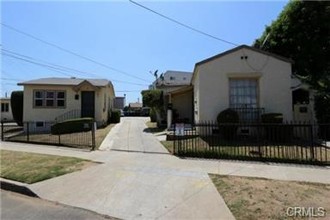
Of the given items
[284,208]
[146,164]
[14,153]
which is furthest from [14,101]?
[284,208]

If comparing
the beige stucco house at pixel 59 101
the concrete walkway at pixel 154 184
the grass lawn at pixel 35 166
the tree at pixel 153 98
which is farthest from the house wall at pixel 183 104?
the grass lawn at pixel 35 166

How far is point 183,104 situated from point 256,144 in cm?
1114

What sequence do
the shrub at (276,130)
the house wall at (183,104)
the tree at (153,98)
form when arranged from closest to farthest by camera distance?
1. the shrub at (276,130)
2. the tree at (153,98)
3. the house wall at (183,104)

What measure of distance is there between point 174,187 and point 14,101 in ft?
68.0

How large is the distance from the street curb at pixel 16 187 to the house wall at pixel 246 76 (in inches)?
387

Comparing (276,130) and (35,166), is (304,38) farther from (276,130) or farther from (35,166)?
(35,166)

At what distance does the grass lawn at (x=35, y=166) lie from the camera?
348 inches

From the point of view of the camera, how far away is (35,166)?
10.0 meters

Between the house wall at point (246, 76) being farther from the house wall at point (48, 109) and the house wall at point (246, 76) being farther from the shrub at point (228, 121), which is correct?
the house wall at point (48, 109)

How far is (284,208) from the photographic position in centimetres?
588

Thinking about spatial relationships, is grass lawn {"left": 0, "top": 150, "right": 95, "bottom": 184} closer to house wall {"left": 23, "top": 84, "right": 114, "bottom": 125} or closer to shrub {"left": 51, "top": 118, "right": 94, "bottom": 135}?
shrub {"left": 51, "top": 118, "right": 94, "bottom": 135}

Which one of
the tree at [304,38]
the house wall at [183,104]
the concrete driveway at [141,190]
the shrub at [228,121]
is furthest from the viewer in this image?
the house wall at [183,104]

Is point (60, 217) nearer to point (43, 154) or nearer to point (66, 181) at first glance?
point (66, 181)

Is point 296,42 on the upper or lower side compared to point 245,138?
upper
